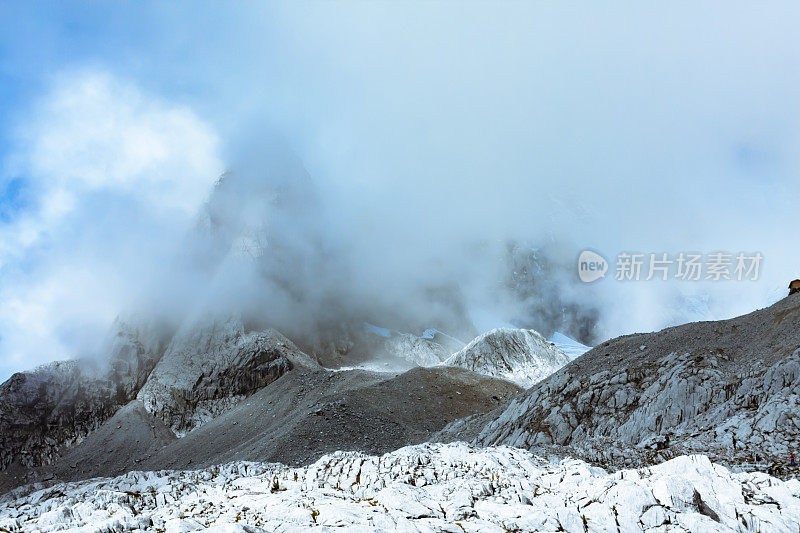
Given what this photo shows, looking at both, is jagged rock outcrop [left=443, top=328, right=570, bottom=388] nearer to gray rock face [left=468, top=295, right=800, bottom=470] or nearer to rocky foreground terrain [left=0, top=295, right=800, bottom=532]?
rocky foreground terrain [left=0, top=295, right=800, bottom=532]

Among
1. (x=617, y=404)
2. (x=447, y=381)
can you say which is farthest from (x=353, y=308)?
(x=617, y=404)

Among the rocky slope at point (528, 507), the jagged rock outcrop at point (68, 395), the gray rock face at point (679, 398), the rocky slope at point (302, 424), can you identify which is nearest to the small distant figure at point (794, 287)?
the gray rock face at point (679, 398)

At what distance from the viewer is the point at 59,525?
20.3 m

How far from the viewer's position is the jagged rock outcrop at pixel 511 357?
287 ft

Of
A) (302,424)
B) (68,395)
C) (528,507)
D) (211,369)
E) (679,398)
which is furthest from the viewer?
(211,369)

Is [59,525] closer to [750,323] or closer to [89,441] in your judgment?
[750,323]

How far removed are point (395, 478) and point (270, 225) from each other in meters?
101

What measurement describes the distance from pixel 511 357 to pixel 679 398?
58657 millimetres

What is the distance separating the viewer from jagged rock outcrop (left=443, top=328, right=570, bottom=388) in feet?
287

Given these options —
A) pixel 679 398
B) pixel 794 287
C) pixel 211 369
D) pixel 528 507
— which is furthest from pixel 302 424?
pixel 211 369

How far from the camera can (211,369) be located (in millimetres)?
94125

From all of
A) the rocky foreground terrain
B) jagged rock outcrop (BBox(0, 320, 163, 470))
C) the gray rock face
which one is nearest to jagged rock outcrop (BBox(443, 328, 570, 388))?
the rocky foreground terrain

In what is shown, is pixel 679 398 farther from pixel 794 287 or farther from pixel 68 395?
pixel 68 395

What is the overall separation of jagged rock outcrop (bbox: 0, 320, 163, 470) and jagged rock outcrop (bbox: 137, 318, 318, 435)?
16.5ft
